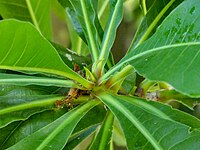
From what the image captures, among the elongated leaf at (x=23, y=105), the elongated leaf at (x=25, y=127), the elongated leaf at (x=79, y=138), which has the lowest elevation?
the elongated leaf at (x=79, y=138)

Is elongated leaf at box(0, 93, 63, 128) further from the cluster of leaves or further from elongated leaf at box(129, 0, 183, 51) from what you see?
elongated leaf at box(129, 0, 183, 51)

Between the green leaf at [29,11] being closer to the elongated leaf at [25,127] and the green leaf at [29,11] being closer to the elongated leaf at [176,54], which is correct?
the elongated leaf at [25,127]

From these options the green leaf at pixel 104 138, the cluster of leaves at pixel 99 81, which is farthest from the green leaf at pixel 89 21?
the green leaf at pixel 104 138

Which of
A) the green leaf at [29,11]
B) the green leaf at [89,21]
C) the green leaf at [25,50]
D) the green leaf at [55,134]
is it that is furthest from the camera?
the green leaf at [29,11]

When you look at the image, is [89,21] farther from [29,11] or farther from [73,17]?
[29,11]

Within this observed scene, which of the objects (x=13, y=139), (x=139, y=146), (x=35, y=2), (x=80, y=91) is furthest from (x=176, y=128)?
(x=35, y=2)

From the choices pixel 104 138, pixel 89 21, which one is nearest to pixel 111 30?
pixel 89 21

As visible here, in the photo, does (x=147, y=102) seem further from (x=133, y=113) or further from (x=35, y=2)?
(x=35, y=2)

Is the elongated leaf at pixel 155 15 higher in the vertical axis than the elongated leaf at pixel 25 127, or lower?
higher
